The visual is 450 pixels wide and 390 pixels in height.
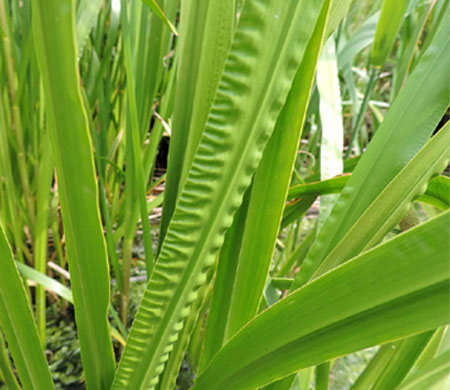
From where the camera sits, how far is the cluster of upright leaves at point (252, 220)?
0.62ft

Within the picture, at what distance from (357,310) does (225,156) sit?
99 millimetres

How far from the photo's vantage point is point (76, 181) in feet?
0.77

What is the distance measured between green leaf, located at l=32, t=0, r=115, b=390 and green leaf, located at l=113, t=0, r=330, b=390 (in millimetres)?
38

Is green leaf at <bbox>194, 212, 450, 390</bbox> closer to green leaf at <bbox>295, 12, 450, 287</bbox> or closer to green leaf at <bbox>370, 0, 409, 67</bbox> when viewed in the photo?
green leaf at <bbox>295, 12, 450, 287</bbox>

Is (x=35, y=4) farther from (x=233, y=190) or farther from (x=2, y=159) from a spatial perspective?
(x=2, y=159)

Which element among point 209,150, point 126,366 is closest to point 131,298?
point 126,366

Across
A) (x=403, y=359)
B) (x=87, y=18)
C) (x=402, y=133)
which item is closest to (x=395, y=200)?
(x=402, y=133)

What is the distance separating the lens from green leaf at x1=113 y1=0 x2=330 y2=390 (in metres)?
0.20

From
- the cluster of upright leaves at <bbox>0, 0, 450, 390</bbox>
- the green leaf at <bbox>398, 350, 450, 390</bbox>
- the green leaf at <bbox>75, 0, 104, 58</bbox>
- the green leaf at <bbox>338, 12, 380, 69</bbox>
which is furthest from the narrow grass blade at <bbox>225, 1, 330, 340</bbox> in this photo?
the green leaf at <bbox>338, 12, 380, 69</bbox>

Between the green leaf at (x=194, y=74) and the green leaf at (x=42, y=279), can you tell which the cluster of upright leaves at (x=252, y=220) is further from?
the green leaf at (x=42, y=279)

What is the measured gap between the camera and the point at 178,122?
30 centimetres

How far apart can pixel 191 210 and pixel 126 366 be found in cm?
13

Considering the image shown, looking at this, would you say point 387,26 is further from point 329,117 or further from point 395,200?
point 395,200

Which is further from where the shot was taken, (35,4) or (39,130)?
(39,130)
